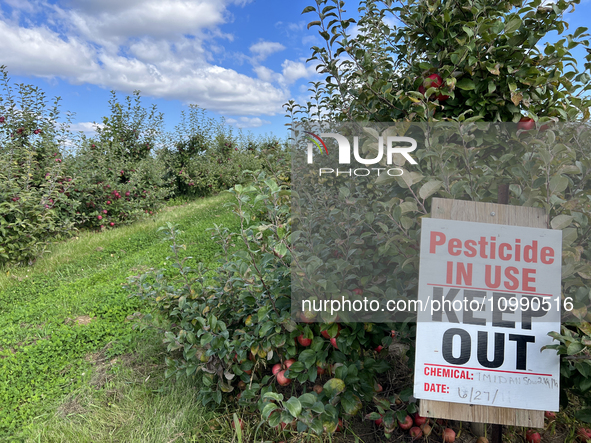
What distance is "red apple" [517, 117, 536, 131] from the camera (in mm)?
1790

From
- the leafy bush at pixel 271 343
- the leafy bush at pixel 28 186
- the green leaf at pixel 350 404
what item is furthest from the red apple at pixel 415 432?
the leafy bush at pixel 28 186

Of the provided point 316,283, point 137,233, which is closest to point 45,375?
point 316,283

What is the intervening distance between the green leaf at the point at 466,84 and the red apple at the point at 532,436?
174 centimetres

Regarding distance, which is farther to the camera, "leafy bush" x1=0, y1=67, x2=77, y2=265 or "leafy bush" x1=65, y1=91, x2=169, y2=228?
"leafy bush" x1=65, y1=91, x2=169, y2=228

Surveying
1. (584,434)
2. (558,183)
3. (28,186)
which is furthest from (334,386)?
(28,186)

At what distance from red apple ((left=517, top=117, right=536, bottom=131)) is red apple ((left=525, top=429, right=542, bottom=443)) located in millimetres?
1515

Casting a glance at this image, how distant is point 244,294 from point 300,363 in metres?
0.51

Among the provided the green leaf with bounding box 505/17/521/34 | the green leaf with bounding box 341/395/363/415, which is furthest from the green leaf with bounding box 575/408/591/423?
the green leaf with bounding box 505/17/521/34

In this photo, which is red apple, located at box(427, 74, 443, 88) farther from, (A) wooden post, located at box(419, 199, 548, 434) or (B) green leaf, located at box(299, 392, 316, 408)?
(B) green leaf, located at box(299, 392, 316, 408)

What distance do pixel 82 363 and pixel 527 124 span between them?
3391 millimetres

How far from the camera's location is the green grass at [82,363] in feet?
7.34

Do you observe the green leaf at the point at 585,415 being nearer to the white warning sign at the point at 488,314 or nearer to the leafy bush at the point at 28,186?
the white warning sign at the point at 488,314

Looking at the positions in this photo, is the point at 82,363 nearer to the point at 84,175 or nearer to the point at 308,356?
the point at 308,356

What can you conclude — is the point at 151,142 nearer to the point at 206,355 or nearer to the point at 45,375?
the point at 45,375
